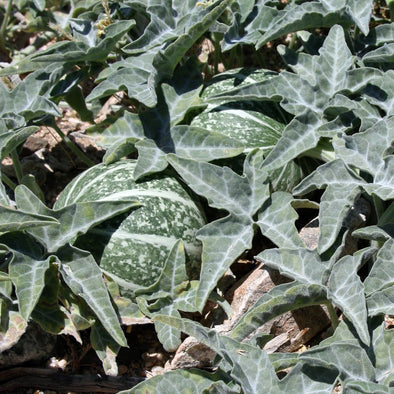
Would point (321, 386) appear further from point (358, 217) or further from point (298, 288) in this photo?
point (358, 217)

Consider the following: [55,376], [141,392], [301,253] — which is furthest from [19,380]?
[301,253]

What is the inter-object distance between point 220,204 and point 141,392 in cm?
77

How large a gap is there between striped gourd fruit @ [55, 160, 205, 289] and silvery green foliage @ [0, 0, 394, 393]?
0.04 feet

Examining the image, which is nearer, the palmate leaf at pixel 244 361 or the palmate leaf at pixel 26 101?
the palmate leaf at pixel 244 361

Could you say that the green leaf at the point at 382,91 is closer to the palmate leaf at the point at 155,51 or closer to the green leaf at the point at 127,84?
the palmate leaf at the point at 155,51

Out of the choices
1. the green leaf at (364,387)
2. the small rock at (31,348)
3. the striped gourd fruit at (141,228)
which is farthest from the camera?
the small rock at (31,348)

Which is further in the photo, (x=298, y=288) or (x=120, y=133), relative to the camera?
(x=120, y=133)

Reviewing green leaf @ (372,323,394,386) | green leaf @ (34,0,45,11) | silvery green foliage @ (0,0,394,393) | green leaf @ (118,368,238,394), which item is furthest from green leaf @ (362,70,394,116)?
→ green leaf @ (34,0,45,11)

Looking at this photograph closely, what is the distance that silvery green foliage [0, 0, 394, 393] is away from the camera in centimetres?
219

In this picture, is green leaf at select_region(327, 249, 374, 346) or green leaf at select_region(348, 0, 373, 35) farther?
green leaf at select_region(348, 0, 373, 35)

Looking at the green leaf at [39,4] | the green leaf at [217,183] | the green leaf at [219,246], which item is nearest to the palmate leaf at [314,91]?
the green leaf at [217,183]

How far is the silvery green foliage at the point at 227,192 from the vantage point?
2.19 m

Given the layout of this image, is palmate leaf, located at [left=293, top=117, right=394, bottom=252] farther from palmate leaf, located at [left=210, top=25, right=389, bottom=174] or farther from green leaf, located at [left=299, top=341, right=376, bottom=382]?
green leaf, located at [left=299, top=341, right=376, bottom=382]

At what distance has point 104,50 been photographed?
287cm
